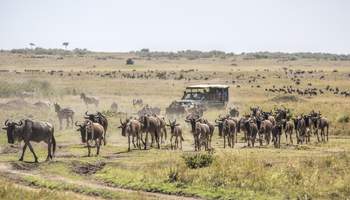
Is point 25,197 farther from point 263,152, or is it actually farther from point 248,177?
point 263,152

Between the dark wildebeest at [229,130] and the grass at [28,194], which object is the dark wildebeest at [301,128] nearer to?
the dark wildebeest at [229,130]

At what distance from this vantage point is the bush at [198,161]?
25984 mm

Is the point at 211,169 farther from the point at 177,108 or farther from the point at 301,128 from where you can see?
the point at 177,108

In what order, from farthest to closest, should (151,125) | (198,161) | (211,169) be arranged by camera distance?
(151,125)
(198,161)
(211,169)

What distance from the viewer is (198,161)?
26078 millimetres

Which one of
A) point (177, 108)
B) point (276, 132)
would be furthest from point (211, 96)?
point (276, 132)

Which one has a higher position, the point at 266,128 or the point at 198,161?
the point at 198,161

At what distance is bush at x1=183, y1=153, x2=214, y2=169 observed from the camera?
2598cm

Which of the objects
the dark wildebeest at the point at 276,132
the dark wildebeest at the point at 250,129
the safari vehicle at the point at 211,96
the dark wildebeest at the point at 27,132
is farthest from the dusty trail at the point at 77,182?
the safari vehicle at the point at 211,96

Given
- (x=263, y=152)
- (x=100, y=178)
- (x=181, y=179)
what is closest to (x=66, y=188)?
(x=100, y=178)

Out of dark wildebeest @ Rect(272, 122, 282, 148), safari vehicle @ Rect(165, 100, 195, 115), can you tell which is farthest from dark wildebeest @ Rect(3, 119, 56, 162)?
safari vehicle @ Rect(165, 100, 195, 115)

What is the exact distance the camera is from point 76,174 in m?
26.5

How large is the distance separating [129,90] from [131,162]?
2097 inches

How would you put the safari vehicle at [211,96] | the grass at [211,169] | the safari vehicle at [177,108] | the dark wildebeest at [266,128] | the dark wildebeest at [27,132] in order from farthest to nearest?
the safari vehicle at [211,96] → the safari vehicle at [177,108] → the dark wildebeest at [266,128] → the dark wildebeest at [27,132] → the grass at [211,169]
